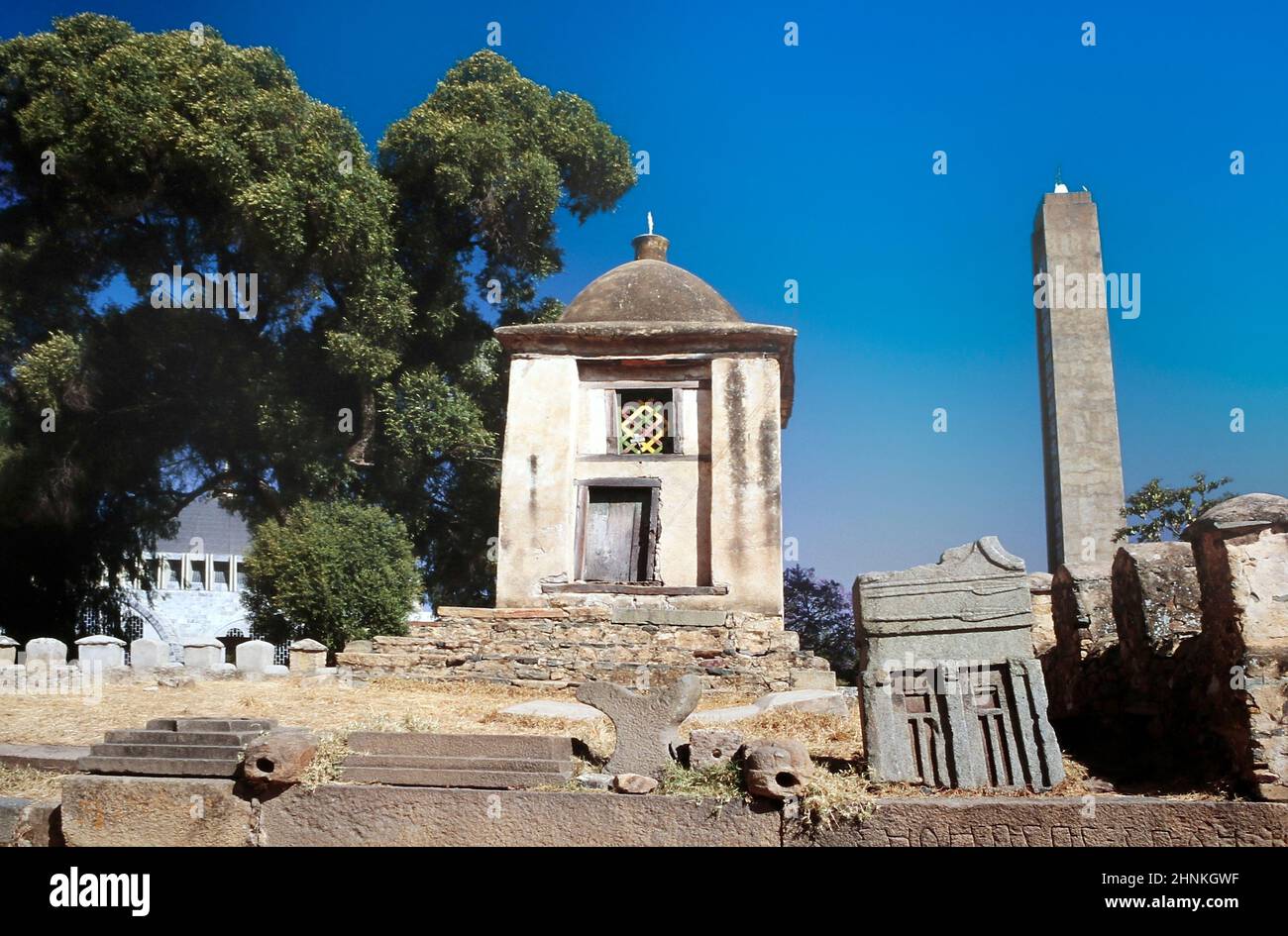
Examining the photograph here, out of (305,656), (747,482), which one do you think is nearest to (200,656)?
(305,656)

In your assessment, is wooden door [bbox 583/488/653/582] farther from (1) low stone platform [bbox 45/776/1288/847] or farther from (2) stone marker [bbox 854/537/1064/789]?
(1) low stone platform [bbox 45/776/1288/847]

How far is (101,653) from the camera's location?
12.4m

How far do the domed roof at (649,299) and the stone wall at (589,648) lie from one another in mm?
4694

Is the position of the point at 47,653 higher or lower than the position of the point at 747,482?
lower

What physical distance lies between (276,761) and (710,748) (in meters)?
2.38

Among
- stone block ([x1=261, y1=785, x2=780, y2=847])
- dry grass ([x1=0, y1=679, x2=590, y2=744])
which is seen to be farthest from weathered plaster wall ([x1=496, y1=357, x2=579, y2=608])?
stone block ([x1=261, y1=785, x2=780, y2=847])

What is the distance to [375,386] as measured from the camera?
66.5ft

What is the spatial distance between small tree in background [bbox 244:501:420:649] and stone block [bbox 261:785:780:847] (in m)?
10.7

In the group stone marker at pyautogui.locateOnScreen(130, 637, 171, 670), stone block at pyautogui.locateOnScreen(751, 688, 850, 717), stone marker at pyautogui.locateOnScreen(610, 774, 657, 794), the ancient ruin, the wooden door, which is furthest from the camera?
the wooden door

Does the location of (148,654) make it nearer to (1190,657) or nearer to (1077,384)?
(1190,657)

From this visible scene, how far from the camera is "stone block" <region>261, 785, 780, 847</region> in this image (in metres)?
5.30

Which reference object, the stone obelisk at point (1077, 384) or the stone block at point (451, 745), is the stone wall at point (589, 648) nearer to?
the stone block at point (451, 745)

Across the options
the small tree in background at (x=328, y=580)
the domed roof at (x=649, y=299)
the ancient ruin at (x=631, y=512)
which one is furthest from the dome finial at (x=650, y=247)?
the small tree in background at (x=328, y=580)
